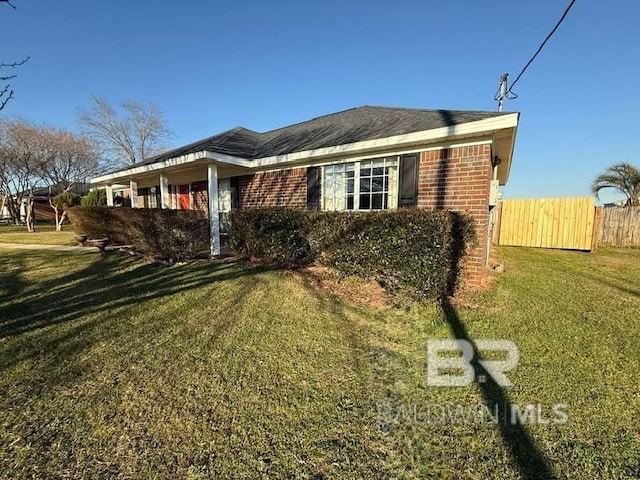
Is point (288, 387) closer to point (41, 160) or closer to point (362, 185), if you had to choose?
point (362, 185)

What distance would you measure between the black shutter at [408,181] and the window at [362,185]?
0.69ft

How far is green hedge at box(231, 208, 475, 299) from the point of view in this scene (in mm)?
4508

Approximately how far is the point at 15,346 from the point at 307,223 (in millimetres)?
4540

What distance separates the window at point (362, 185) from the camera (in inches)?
277

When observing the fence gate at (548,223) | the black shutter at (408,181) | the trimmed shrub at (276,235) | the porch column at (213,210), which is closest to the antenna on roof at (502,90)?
the fence gate at (548,223)

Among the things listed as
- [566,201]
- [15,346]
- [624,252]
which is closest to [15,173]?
[15,346]

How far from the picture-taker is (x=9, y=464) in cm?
186

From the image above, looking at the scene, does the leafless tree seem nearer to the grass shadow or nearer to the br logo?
the br logo

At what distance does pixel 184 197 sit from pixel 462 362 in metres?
13.0

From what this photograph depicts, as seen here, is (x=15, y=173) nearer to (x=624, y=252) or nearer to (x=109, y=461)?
(x=109, y=461)

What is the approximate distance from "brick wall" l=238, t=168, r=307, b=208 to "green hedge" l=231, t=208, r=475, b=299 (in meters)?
2.09

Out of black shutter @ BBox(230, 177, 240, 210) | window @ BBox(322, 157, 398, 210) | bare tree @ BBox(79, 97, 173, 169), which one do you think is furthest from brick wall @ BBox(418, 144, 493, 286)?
bare tree @ BBox(79, 97, 173, 169)

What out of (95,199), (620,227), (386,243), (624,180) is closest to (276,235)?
(386,243)

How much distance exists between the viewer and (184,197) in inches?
522
